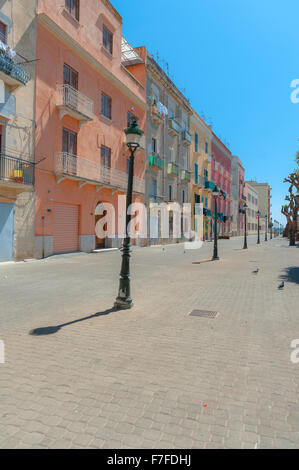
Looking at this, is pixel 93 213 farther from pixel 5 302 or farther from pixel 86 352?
pixel 86 352

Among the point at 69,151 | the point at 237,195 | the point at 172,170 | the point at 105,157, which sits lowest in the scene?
the point at 69,151

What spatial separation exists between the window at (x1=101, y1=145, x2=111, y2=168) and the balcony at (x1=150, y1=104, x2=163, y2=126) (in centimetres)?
827

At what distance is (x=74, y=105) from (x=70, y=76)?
2.01m

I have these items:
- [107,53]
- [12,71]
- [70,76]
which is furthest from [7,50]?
[107,53]

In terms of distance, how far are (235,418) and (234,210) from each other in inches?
2423

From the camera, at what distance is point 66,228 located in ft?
57.9

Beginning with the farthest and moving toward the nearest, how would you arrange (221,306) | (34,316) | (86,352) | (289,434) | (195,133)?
(195,133)
(221,306)
(34,316)
(86,352)
(289,434)

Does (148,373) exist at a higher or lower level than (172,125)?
lower

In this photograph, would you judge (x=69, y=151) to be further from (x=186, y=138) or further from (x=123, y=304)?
(x=186, y=138)

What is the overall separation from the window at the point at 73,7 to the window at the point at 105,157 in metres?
7.54

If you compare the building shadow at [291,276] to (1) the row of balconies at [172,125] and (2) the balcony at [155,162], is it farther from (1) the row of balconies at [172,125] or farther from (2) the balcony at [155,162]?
(1) the row of balconies at [172,125]

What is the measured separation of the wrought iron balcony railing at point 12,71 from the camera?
40.9 ft

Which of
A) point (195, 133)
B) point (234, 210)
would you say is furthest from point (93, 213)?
point (234, 210)
